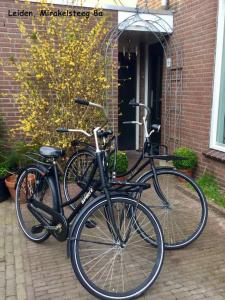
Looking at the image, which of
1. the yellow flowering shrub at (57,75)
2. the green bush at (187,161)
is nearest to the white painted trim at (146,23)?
the yellow flowering shrub at (57,75)

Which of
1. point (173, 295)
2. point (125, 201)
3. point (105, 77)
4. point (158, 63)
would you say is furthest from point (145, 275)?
point (158, 63)

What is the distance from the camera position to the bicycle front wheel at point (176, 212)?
3.03m

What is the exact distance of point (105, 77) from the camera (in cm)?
491

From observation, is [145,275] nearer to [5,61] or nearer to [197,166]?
[197,166]

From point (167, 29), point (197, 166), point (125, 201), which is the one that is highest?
point (167, 29)

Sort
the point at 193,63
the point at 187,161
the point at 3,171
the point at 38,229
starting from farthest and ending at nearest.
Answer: the point at 193,63 → the point at 187,161 → the point at 3,171 → the point at 38,229

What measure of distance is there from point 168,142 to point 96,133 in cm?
362

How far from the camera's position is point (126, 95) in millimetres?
7066

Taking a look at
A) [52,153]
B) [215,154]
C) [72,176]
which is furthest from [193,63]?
[52,153]

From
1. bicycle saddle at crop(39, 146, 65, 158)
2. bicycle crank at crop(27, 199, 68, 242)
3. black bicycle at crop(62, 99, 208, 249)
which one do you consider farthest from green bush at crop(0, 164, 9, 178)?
bicycle saddle at crop(39, 146, 65, 158)

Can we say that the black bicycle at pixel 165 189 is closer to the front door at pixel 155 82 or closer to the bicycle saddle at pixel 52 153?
the bicycle saddle at pixel 52 153

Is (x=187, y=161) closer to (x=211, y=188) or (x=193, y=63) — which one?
(x=211, y=188)

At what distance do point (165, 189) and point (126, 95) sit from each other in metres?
4.17

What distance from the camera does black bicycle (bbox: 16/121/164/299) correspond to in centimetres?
233
